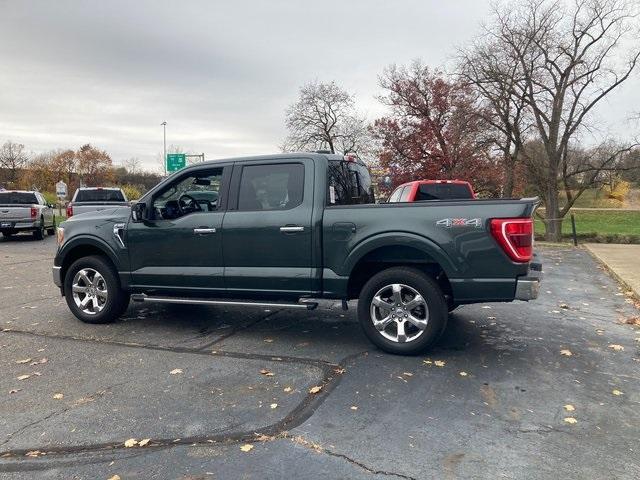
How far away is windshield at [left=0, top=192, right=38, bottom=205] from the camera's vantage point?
1847 cm

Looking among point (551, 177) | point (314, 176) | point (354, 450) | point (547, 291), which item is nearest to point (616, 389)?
point (354, 450)

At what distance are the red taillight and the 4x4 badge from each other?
138 mm

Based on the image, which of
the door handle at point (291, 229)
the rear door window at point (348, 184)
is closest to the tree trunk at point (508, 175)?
the rear door window at point (348, 184)

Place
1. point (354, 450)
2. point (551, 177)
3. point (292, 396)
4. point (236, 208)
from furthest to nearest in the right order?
point (551, 177) < point (236, 208) < point (292, 396) < point (354, 450)

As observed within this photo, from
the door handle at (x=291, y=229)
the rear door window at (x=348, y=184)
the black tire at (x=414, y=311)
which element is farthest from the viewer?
the rear door window at (x=348, y=184)

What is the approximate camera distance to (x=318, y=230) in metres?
5.11

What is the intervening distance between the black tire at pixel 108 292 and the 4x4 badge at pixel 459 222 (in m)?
3.95

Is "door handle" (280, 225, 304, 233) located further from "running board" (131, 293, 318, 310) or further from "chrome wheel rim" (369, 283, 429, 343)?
"chrome wheel rim" (369, 283, 429, 343)

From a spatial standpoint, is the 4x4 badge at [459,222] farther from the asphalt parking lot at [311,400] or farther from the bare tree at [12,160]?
the bare tree at [12,160]

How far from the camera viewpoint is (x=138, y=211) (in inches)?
233

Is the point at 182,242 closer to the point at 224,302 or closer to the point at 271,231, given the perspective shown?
the point at 224,302

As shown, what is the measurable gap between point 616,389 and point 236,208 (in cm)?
397

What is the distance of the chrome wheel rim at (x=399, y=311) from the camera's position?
16.1 feet

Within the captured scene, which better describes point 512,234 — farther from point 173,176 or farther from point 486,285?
point 173,176
